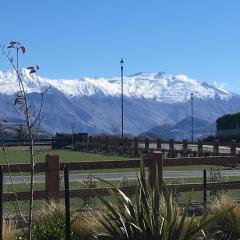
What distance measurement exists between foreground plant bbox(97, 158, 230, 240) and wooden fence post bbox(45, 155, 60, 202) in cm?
341

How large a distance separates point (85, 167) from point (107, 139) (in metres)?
45.8

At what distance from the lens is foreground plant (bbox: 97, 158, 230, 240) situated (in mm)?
8070

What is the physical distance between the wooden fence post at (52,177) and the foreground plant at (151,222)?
3408mm

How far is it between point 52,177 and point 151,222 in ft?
13.4

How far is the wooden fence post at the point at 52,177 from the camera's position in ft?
38.7

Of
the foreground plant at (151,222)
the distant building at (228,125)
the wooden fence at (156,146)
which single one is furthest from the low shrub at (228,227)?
the distant building at (228,125)

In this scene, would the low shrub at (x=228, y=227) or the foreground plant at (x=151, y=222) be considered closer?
the foreground plant at (x=151, y=222)

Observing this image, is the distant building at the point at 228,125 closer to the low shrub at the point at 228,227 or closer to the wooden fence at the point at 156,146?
the wooden fence at the point at 156,146

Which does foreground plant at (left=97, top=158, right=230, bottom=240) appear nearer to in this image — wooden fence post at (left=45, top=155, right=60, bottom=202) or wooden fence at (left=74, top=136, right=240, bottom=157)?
wooden fence post at (left=45, top=155, right=60, bottom=202)

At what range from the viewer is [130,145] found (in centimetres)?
5128

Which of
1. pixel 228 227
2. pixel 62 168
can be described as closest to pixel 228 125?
pixel 62 168

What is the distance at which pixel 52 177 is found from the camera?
1191 cm

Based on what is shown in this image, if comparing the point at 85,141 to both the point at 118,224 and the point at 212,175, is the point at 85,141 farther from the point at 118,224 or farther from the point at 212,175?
the point at 118,224

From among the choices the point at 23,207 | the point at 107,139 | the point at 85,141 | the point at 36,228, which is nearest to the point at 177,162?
the point at 23,207
